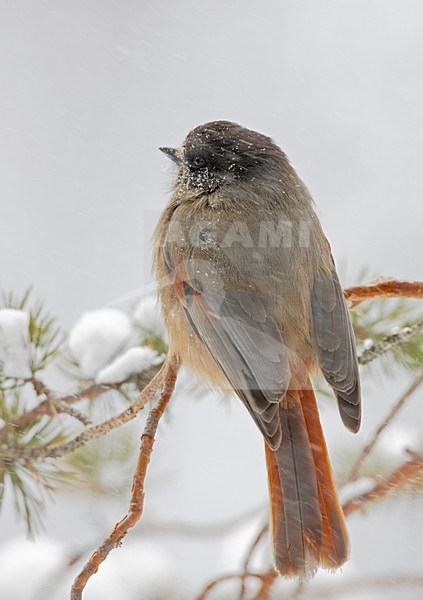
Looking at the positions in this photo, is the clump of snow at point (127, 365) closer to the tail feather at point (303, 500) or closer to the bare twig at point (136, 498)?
the bare twig at point (136, 498)

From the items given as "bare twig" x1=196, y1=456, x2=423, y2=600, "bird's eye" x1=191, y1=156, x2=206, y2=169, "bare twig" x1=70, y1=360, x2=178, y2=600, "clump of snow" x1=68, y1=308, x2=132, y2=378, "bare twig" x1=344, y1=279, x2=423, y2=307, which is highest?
"bird's eye" x1=191, y1=156, x2=206, y2=169

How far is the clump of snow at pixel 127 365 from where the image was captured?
1.95m

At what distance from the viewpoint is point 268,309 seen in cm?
199

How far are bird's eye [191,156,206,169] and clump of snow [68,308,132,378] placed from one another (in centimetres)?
47

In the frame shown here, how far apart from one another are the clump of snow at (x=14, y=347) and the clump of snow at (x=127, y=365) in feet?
0.63

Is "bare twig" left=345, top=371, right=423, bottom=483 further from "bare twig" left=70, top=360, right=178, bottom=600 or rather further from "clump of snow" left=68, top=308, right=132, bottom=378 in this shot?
"clump of snow" left=68, top=308, right=132, bottom=378

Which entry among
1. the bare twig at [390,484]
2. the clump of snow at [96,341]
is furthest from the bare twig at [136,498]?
the bare twig at [390,484]

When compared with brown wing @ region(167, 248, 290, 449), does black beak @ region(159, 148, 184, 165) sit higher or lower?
higher

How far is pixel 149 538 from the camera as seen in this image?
2311 millimetres

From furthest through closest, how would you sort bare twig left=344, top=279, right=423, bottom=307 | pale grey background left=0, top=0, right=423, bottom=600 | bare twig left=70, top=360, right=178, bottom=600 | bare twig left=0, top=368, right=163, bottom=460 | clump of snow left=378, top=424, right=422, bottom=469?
pale grey background left=0, top=0, right=423, bottom=600 → clump of snow left=378, top=424, right=422, bottom=469 → bare twig left=344, top=279, right=423, bottom=307 → bare twig left=0, top=368, right=163, bottom=460 → bare twig left=70, top=360, right=178, bottom=600

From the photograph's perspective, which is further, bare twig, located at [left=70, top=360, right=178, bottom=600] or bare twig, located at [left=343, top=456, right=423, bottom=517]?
bare twig, located at [left=343, top=456, right=423, bottom=517]

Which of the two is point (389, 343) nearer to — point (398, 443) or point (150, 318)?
point (398, 443)

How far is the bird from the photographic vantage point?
184 cm

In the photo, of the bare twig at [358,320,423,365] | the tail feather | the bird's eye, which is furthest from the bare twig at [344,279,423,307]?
the bird's eye
